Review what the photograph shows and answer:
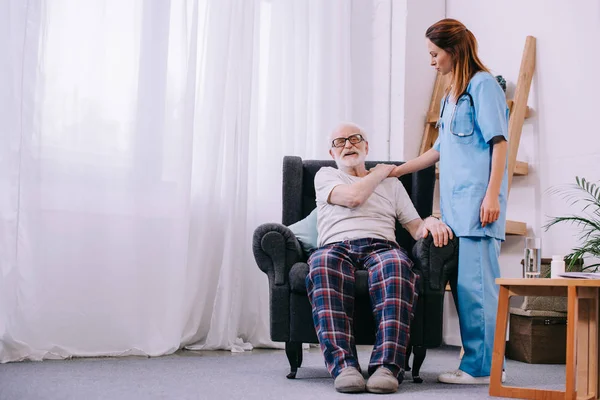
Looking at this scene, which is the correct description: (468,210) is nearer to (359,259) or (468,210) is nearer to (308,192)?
(359,259)

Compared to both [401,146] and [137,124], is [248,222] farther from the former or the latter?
[401,146]

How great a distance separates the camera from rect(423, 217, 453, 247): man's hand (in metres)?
2.29

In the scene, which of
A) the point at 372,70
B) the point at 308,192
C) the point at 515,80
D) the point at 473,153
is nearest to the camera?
the point at 473,153

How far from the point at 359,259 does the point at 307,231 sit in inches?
10.9

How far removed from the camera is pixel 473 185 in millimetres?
2311

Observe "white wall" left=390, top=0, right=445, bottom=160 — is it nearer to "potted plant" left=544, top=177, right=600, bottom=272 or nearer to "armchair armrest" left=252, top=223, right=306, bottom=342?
"potted plant" left=544, top=177, right=600, bottom=272

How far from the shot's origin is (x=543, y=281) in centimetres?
192

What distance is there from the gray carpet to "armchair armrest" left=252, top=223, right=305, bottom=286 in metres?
0.36

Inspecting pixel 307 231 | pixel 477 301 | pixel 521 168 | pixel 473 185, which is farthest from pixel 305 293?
pixel 521 168

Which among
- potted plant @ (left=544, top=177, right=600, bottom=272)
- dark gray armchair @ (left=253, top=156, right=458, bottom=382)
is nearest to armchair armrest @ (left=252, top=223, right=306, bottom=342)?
dark gray armchair @ (left=253, top=156, right=458, bottom=382)

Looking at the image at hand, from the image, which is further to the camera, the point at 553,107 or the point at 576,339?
the point at 553,107

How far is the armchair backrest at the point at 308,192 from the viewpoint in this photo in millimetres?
2715

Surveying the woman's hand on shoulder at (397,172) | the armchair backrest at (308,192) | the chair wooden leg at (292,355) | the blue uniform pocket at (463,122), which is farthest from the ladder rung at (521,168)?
the chair wooden leg at (292,355)

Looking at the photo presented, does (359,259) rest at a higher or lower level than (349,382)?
higher
